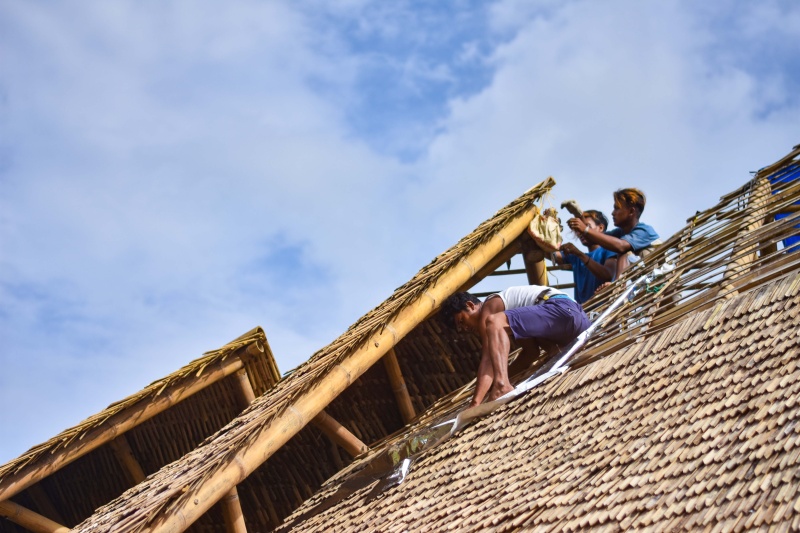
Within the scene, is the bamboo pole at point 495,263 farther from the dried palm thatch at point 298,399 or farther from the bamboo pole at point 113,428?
the bamboo pole at point 113,428

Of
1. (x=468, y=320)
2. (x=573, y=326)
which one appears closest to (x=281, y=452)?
(x=468, y=320)

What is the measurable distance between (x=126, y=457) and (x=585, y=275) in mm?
2908

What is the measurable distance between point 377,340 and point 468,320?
43cm

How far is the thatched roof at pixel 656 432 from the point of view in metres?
2.64

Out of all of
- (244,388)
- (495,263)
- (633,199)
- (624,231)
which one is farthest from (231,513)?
(633,199)

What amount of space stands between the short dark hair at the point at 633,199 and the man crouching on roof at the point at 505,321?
136 cm

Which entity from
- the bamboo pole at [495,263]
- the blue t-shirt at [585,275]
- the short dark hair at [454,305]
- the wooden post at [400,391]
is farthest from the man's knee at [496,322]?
the blue t-shirt at [585,275]

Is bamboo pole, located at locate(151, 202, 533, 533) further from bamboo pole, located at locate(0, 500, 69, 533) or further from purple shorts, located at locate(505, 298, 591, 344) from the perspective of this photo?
bamboo pole, located at locate(0, 500, 69, 533)

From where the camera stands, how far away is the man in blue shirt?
594cm

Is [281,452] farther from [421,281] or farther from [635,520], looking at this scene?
[635,520]

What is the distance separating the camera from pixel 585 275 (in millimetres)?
6164

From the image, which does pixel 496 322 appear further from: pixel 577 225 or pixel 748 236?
pixel 577 225

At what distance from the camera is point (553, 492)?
3.10 metres

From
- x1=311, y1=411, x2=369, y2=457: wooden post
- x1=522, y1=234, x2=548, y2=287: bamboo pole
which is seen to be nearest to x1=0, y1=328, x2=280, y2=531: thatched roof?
x1=311, y1=411, x2=369, y2=457: wooden post
